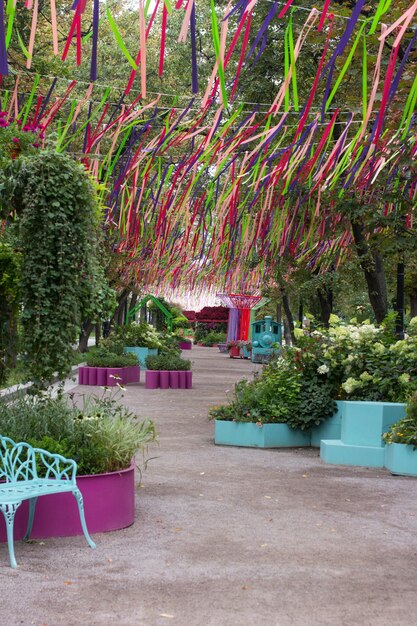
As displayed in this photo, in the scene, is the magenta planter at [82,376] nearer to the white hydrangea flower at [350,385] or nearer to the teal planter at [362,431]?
the white hydrangea flower at [350,385]

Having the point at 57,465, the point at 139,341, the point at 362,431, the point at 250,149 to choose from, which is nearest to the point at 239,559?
the point at 57,465

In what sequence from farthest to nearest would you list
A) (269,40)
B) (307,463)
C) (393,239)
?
1. (269,40)
2. (393,239)
3. (307,463)

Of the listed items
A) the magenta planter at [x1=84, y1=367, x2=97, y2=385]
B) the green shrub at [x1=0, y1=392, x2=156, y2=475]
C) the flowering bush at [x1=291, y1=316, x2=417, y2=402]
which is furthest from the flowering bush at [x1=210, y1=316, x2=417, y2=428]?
the magenta planter at [x1=84, y1=367, x2=97, y2=385]

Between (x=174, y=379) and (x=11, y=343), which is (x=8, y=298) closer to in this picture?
(x=11, y=343)

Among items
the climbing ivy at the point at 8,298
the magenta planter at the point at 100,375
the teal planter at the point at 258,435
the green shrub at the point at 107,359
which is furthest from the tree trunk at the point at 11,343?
the green shrub at the point at 107,359

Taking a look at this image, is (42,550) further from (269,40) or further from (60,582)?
(269,40)

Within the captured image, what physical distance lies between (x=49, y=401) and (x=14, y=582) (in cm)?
269

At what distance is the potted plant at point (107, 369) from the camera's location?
21.8 m

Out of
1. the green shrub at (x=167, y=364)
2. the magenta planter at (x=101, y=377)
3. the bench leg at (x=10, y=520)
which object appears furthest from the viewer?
the magenta planter at (x=101, y=377)

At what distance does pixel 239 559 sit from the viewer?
575 cm

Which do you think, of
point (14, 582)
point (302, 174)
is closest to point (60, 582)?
point (14, 582)

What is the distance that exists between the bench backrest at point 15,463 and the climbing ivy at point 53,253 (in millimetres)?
1326

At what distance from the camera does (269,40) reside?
56.7ft

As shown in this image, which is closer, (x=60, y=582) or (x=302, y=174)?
(x=60, y=582)
